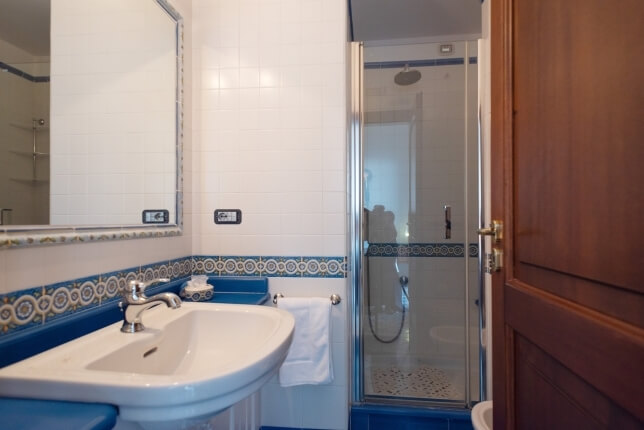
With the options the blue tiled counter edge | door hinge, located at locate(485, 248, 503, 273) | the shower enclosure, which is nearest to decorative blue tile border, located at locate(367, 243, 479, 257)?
the shower enclosure

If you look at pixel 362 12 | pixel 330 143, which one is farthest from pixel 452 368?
pixel 362 12

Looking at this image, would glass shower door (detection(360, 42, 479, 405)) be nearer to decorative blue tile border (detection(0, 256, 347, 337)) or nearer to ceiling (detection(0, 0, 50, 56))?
decorative blue tile border (detection(0, 256, 347, 337))

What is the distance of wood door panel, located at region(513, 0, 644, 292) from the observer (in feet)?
1.41

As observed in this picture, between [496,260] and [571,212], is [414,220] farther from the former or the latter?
[571,212]

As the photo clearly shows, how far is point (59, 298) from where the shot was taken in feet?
2.63

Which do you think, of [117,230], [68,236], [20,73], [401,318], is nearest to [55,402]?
[68,236]

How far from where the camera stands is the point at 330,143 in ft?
4.78

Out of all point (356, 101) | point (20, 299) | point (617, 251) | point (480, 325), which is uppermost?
point (356, 101)

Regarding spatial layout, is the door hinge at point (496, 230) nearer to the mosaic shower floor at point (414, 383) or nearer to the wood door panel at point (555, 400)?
the wood door panel at point (555, 400)

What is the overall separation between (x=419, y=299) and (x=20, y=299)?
210 centimetres

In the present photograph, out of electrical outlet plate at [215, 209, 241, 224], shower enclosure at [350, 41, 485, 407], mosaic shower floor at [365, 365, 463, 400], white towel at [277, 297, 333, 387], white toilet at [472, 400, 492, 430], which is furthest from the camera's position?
shower enclosure at [350, 41, 485, 407]

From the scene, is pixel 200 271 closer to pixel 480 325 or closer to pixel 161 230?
pixel 161 230

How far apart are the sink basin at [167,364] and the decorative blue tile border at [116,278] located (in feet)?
0.35

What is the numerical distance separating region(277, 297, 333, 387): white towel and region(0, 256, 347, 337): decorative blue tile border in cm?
16
